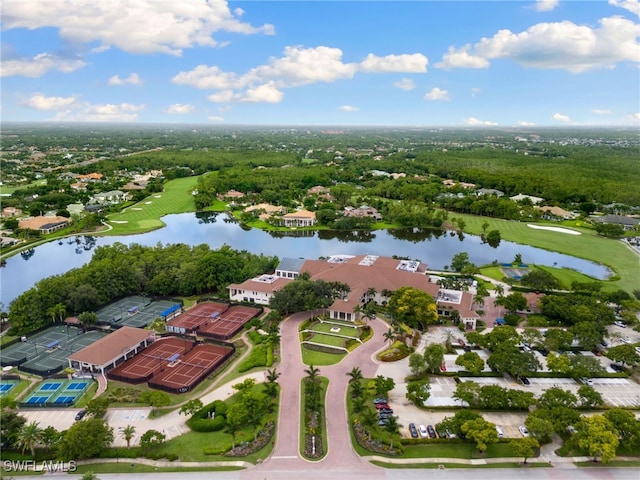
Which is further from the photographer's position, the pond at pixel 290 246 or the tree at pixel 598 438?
the pond at pixel 290 246

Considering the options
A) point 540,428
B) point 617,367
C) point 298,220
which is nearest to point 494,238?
point 298,220

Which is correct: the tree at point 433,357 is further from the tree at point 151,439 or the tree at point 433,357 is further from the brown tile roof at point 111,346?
the brown tile roof at point 111,346

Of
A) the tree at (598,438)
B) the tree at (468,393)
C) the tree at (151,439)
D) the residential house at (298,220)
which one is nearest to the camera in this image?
the tree at (598,438)

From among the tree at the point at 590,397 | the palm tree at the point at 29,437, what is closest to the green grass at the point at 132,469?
the palm tree at the point at 29,437

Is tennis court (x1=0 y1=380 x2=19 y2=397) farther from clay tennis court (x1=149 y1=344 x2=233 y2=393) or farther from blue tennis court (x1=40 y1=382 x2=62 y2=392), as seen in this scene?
clay tennis court (x1=149 y1=344 x2=233 y2=393)

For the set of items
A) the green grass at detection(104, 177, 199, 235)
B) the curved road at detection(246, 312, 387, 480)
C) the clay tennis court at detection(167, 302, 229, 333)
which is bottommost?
the curved road at detection(246, 312, 387, 480)

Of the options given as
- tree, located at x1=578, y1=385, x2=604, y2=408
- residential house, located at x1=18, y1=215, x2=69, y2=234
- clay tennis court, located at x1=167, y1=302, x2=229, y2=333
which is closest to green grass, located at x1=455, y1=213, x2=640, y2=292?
tree, located at x1=578, y1=385, x2=604, y2=408

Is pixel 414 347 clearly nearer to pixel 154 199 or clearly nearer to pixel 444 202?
pixel 444 202
